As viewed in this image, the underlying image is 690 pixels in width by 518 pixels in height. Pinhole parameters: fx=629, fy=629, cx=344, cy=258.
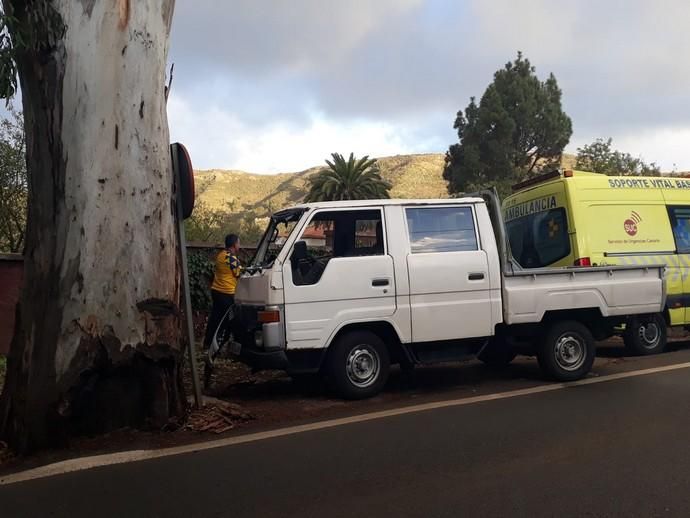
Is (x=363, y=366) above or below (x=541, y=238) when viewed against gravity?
below

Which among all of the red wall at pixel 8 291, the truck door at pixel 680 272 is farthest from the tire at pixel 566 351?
the red wall at pixel 8 291

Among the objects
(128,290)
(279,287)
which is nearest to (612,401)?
Result: (279,287)

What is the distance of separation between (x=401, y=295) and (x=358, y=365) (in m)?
0.86

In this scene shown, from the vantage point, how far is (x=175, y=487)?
4223 mm

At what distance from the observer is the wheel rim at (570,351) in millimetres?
7328

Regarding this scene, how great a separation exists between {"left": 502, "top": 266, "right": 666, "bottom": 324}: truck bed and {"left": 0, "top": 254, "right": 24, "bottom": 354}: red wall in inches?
273

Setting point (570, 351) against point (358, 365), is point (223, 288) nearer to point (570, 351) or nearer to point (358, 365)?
point (358, 365)

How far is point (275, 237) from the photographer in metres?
7.09

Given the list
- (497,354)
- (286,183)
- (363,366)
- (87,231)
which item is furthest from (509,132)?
(286,183)

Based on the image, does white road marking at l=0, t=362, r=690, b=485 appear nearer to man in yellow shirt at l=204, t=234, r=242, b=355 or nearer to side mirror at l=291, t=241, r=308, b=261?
side mirror at l=291, t=241, r=308, b=261

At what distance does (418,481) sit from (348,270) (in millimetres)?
2654

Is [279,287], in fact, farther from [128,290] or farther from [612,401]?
[612,401]

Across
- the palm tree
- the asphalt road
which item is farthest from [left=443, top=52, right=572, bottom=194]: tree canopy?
the asphalt road

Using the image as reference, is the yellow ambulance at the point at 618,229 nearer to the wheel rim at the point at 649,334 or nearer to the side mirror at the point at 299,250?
the wheel rim at the point at 649,334
